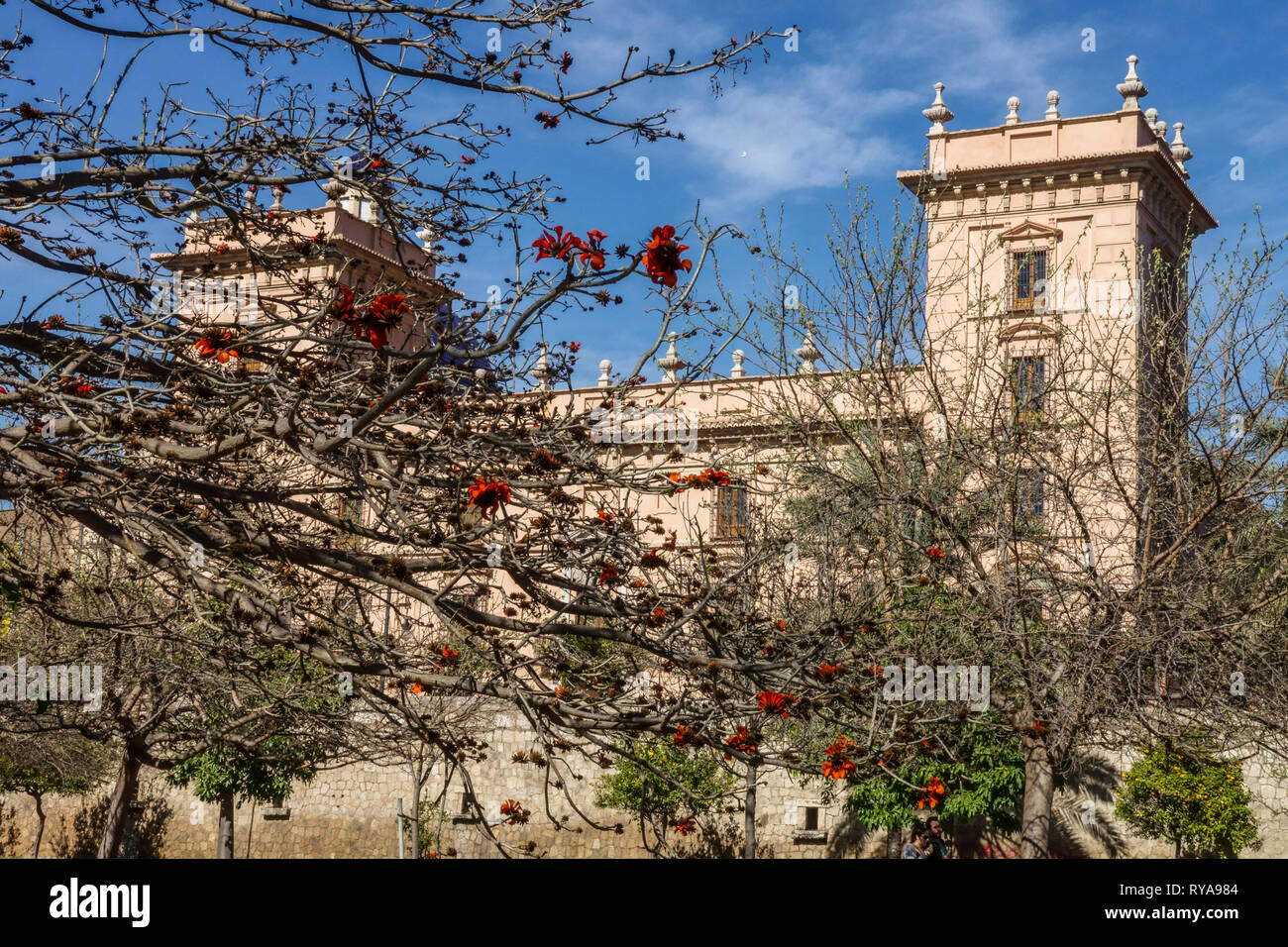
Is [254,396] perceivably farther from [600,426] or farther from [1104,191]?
[1104,191]

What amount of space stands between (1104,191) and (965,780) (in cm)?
1342

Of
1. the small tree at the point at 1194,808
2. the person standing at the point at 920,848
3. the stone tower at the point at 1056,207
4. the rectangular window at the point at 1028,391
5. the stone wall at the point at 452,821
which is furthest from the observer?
the stone wall at the point at 452,821

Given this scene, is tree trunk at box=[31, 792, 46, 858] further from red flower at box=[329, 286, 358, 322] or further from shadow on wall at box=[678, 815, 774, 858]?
red flower at box=[329, 286, 358, 322]

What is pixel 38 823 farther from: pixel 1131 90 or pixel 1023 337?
pixel 1131 90

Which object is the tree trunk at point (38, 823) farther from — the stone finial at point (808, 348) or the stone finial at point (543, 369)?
the stone finial at point (543, 369)

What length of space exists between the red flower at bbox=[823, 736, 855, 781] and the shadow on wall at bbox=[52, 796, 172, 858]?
20.2 m

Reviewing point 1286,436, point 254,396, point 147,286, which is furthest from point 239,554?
point 1286,436

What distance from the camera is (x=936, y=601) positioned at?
12727 millimetres

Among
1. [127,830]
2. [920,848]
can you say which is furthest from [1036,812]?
[127,830]

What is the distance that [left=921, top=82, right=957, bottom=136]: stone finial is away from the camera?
84.6 ft

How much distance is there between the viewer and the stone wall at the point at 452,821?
20312 millimetres

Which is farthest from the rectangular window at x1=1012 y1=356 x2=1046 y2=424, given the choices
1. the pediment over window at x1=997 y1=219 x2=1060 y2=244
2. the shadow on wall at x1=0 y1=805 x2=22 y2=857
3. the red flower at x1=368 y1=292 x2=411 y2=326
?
the shadow on wall at x1=0 y1=805 x2=22 y2=857

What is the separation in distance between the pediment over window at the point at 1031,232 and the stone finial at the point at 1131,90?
3.00m

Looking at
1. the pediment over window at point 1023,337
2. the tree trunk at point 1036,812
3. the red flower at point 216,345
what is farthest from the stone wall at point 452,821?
the red flower at point 216,345
